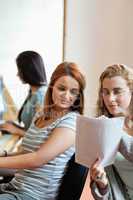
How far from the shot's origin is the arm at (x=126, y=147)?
3.08 feet

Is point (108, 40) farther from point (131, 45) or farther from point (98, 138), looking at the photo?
point (98, 138)

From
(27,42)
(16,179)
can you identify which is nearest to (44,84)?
(27,42)

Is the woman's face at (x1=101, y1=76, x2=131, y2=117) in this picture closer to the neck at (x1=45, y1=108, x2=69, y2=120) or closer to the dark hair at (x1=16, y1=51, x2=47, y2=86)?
the neck at (x1=45, y1=108, x2=69, y2=120)

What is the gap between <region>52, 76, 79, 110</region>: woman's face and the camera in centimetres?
126

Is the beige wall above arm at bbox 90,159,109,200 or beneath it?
above

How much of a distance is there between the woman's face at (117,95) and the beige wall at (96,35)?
146cm

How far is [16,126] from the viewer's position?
2.11 m

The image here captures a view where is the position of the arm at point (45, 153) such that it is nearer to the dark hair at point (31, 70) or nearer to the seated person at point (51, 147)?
the seated person at point (51, 147)

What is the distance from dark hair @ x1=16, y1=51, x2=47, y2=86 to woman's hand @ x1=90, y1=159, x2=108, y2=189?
1236 mm

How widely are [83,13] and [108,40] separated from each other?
0.95 feet

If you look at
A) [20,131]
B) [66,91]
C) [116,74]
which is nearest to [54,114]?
[66,91]

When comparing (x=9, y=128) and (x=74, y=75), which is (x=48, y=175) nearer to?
(x=74, y=75)

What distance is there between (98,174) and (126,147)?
0.11 meters

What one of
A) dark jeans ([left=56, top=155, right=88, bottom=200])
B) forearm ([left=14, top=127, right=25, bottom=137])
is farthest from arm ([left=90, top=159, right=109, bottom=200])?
forearm ([left=14, top=127, right=25, bottom=137])
